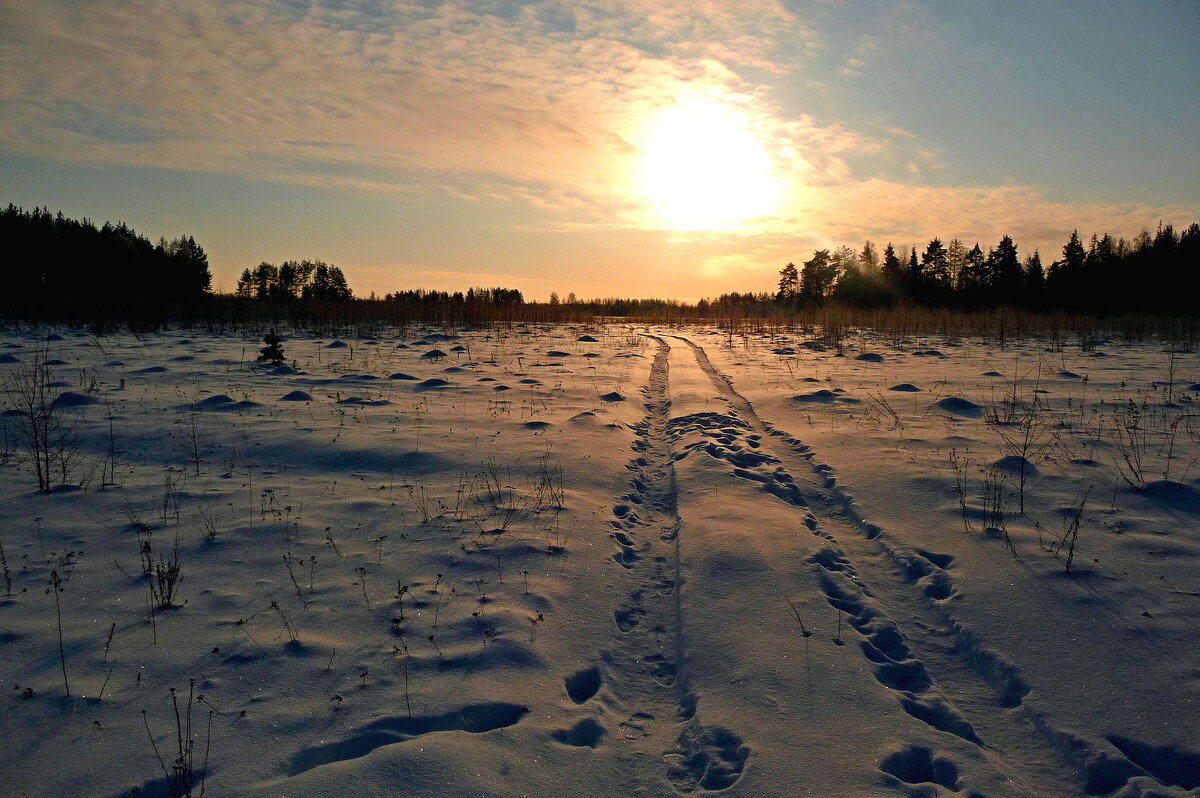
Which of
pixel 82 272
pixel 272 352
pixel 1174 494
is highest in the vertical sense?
pixel 82 272

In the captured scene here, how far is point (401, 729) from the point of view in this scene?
256 centimetres

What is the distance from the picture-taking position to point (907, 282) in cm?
5316

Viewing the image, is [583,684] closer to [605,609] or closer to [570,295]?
[605,609]

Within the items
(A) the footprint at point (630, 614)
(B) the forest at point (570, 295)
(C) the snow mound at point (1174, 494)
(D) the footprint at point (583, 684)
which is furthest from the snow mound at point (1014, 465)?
(B) the forest at point (570, 295)

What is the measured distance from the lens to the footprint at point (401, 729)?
7.84 feet

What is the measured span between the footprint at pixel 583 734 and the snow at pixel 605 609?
0.02 m

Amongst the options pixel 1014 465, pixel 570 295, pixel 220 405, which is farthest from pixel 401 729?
pixel 570 295

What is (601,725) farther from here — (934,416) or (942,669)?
(934,416)

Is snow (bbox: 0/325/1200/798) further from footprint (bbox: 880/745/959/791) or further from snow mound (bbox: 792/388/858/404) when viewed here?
snow mound (bbox: 792/388/858/404)

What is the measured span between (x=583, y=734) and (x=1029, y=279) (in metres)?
65.4

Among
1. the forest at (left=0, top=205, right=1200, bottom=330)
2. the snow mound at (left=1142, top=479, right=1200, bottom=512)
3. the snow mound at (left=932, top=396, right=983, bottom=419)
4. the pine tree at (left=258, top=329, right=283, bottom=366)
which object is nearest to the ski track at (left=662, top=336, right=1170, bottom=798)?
the snow mound at (left=1142, top=479, right=1200, bottom=512)

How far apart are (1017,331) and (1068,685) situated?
24.0 meters

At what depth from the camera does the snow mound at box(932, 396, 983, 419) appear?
880cm

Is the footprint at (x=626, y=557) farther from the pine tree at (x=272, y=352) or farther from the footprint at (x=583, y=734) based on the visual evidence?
the pine tree at (x=272, y=352)
